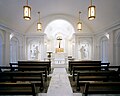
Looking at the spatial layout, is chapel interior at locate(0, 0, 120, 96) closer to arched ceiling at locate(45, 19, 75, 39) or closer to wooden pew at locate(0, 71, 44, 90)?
wooden pew at locate(0, 71, 44, 90)

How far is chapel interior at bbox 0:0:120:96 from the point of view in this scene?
10047 mm

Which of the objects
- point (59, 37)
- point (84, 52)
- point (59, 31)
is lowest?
point (84, 52)

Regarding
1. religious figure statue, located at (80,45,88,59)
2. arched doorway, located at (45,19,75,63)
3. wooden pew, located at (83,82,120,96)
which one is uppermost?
arched doorway, located at (45,19,75,63)

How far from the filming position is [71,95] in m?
4.93

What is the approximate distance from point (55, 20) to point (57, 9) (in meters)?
1.98

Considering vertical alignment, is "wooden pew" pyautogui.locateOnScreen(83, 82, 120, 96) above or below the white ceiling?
below

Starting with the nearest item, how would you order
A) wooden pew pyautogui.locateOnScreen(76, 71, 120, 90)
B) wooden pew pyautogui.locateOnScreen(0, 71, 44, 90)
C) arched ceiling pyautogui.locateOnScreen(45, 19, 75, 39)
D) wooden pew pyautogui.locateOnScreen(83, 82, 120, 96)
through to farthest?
wooden pew pyautogui.locateOnScreen(83, 82, 120, 96) → wooden pew pyautogui.locateOnScreen(0, 71, 44, 90) → wooden pew pyautogui.locateOnScreen(76, 71, 120, 90) → arched ceiling pyautogui.locateOnScreen(45, 19, 75, 39)

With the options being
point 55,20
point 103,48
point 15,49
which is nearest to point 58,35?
point 55,20

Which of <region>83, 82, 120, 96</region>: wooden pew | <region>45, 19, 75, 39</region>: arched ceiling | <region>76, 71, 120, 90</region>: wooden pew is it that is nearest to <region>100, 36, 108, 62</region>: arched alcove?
<region>45, 19, 75, 39</region>: arched ceiling

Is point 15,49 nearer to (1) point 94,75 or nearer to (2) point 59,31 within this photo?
(2) point 59,31

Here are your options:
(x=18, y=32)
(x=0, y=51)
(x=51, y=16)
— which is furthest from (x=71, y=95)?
(x=51, y=16)

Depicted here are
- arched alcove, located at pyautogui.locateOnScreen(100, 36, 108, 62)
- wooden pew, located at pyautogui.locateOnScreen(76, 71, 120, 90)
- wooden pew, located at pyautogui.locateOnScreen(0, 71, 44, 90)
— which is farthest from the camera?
arched alcove, located at pyautogui.locateOnScreen(100, 36, 108, 62)

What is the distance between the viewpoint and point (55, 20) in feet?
A: 49.4

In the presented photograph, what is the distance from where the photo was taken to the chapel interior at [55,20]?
33.0ft
